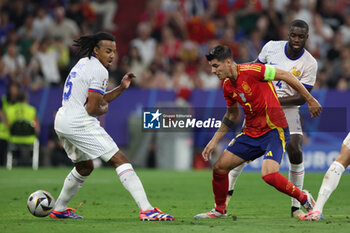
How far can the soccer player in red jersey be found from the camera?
8.00 metres

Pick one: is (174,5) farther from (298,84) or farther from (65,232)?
(65,232)

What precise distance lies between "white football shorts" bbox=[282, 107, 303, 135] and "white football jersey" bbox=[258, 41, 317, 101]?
8.8 inches

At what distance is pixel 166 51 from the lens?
20391mm

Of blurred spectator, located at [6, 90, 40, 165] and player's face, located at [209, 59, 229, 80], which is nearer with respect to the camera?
player's face, located at [209, 59, 229, 80]

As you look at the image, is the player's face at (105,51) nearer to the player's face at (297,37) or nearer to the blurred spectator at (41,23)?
the player's face at (297,37)

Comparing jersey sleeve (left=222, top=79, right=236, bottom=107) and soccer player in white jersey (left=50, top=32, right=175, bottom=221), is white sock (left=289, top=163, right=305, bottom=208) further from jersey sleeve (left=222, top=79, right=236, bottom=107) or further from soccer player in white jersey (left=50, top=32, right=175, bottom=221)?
soccer player in white jersey (left=50, top=32, right=175, bottom=221)

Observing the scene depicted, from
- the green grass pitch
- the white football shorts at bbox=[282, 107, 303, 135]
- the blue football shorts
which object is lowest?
the green grass pitch

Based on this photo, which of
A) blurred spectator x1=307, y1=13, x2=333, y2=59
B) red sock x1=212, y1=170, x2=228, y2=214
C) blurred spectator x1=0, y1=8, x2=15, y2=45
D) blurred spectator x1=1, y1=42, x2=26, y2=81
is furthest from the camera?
blurred spectator x1=0, y1=8, x2=15, y2=45

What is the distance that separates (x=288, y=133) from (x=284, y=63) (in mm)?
1282

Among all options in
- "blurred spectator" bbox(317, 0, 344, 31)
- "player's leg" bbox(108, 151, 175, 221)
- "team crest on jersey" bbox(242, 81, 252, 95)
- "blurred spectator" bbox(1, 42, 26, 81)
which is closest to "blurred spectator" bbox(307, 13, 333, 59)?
"blurred spectator" bbox(317, 0, 344, 31)

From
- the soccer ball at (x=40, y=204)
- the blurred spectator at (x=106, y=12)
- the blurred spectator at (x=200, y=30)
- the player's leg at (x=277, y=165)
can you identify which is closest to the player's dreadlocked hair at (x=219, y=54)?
the player's leg at (x=277, y=165)

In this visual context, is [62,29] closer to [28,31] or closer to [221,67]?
[28,31]

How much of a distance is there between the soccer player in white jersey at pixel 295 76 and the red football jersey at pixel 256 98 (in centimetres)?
72

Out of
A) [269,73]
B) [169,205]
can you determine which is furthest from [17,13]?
[269,73]
